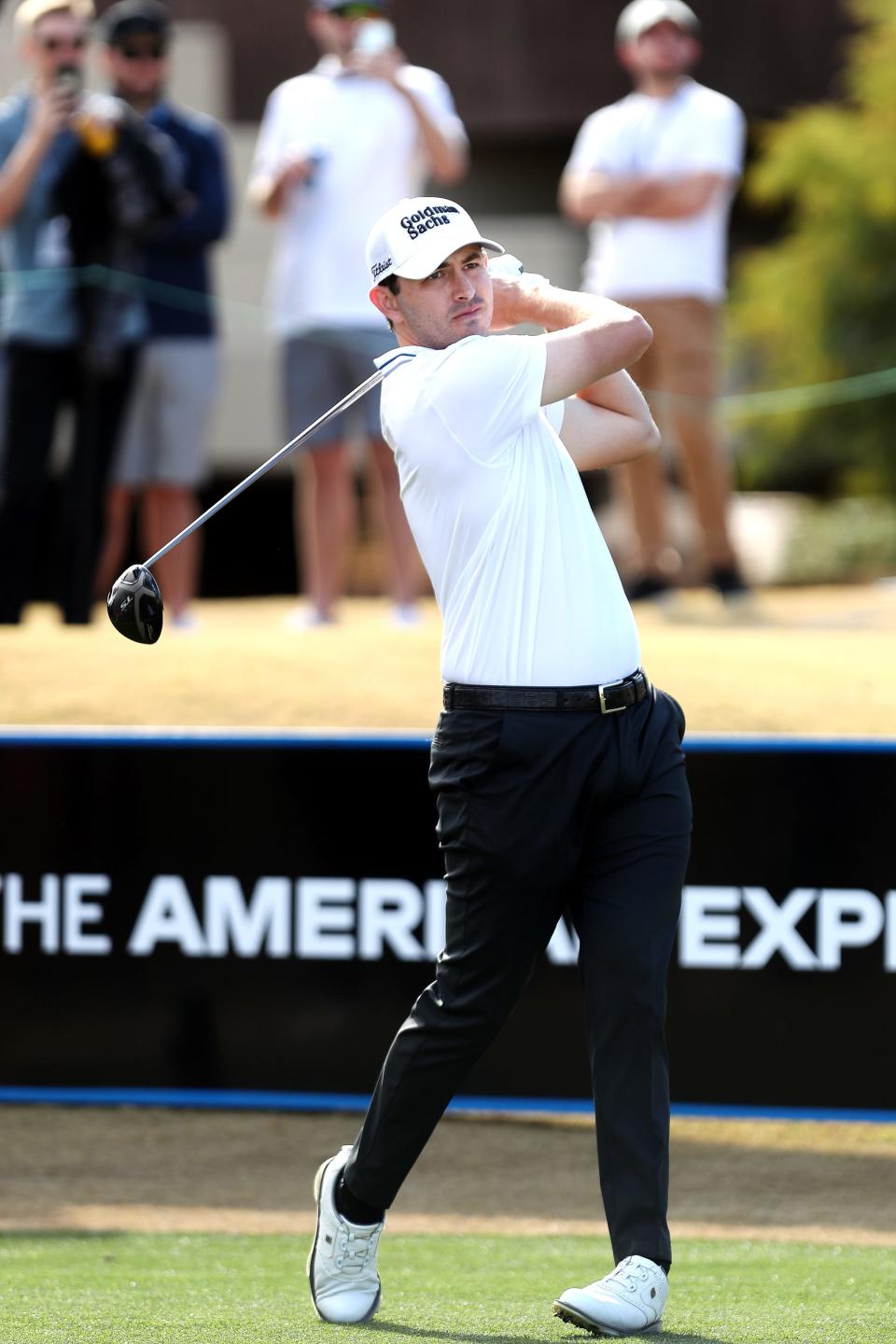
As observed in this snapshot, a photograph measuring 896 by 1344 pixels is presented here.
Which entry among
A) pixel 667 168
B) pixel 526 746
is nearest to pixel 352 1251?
pixel 526 746

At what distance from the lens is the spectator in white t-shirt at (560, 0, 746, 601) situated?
8.01 m

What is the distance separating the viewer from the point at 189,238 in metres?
7.96

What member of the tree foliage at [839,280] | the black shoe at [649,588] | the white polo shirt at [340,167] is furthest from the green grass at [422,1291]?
the tree foliage at [839,280]

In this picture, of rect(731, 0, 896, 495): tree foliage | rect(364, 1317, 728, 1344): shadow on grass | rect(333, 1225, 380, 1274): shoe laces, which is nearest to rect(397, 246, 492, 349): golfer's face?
rect(333, 1225, 380, 1274): shoe laces

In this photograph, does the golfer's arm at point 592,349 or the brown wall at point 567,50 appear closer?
the golfer's arm at point 592,349

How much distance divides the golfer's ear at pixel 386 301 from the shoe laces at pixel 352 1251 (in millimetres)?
1657

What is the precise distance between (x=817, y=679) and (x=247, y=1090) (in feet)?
7.37

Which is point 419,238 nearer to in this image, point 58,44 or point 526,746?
point 526,746

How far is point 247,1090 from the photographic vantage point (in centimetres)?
555

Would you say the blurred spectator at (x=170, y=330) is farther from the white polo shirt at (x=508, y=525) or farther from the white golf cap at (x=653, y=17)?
the white polo shirt at (x=508, y=525)

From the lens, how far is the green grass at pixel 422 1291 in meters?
3.68

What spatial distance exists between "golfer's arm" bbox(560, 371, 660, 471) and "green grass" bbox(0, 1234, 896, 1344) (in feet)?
5.19

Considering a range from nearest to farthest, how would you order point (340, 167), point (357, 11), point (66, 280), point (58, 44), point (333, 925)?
point (333, 925)
point (58, 44)
point (66, 280)
point (357, 11)
point (340, 167)

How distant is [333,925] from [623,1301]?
2033mm
